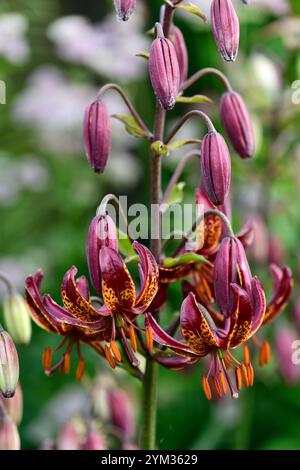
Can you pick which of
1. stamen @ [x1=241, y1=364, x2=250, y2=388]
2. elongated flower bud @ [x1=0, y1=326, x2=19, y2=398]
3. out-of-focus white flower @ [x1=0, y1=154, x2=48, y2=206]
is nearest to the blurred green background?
out-of-focus white flower @ [x1=0, y1=154, x2=48, y2=206]

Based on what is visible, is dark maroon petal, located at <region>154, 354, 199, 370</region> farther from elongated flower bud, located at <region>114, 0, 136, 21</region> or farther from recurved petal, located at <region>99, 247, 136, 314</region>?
elongated flower bud, located at <region>114, 0, 136, 21</region>

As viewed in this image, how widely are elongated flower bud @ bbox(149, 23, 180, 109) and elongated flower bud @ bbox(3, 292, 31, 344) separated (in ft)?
1.25

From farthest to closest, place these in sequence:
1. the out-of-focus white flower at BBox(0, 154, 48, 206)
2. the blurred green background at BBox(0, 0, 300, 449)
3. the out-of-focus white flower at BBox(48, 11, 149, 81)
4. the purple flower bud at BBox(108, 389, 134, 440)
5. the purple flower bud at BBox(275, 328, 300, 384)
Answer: the out-of-focus white flower at BBox(0, 154, 48, 206) → the out-of-focus white flower at BBox(48, 11, 149, 81) → the blurred green background at BBox(0, 0, 300, 449) → the purple flower bud at BBox(275, 328, 300, 384) → the purple flower bud at BBox(108, 389, 134, 440)

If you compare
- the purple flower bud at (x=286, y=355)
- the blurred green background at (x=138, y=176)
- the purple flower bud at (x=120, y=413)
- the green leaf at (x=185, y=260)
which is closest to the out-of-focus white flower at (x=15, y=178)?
the blurred green background at (x=138, y=176)

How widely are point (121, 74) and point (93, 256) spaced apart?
1.29 m

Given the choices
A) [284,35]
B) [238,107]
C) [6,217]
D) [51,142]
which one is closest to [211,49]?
[284,35]

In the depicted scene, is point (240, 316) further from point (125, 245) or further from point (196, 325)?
point (125, 245)

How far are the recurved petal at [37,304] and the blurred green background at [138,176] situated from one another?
18.9 inches

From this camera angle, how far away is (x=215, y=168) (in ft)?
3.08

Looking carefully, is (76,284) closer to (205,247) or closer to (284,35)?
(205,247)

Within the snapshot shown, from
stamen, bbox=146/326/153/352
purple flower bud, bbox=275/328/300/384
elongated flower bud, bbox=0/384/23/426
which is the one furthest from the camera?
purple flower bud, bbox=275/328/300/384

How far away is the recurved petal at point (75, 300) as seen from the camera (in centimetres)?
93

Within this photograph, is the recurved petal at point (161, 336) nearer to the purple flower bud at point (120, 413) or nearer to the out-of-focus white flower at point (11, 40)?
the purple flower bud at point (120, 413)

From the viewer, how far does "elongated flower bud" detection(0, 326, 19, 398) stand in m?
1.00
